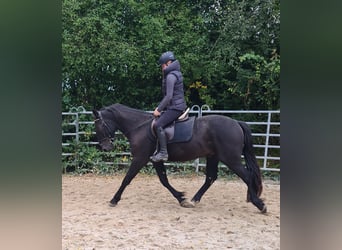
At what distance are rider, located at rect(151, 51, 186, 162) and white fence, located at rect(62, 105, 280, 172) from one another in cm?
287

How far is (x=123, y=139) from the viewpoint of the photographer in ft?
25.7

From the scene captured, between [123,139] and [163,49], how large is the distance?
2.40 m

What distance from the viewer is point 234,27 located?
8258 millimetres

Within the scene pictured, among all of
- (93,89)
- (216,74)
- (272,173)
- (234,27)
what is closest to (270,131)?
(272,173)

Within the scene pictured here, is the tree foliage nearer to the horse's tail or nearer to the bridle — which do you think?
the horse's tail

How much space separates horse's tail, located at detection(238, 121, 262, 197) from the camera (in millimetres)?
4203

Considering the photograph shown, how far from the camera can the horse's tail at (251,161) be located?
4203 millimetres

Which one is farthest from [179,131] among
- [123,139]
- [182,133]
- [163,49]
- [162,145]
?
[163,49]

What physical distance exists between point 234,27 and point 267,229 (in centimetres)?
564

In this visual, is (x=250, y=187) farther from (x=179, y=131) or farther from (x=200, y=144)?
(x=179, y=131)

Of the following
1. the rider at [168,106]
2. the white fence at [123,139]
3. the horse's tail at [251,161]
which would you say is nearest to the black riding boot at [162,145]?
the rider at [168,106]

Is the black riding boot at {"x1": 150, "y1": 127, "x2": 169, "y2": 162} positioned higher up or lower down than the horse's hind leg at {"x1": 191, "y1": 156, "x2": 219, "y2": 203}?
higher up

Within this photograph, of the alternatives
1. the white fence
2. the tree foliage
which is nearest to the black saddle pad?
the white fence

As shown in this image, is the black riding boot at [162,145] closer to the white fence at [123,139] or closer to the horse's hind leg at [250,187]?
the horse's hind leg at [250,187]
